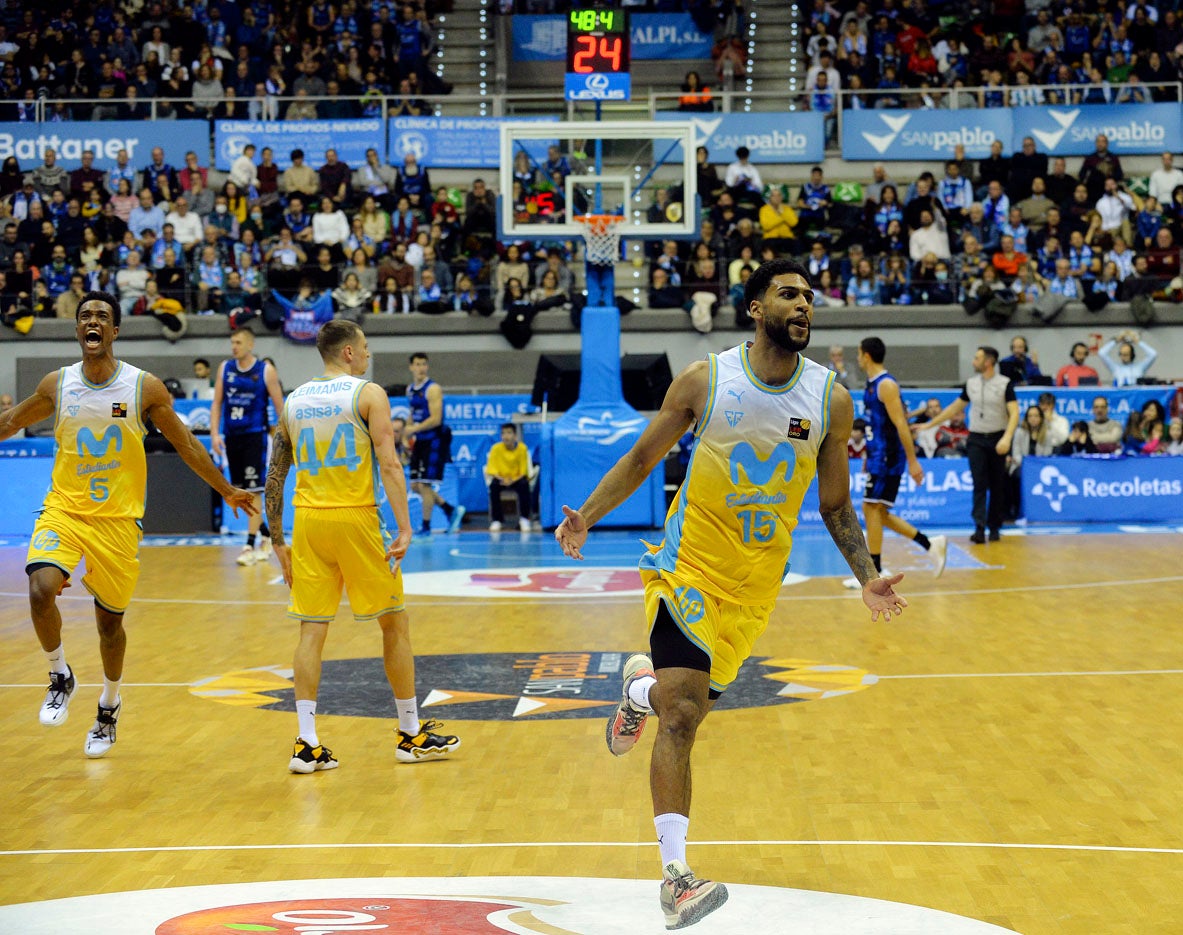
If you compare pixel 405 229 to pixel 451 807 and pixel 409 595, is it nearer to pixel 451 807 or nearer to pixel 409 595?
pixel 409 595

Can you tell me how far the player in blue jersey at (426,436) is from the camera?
56.0ft

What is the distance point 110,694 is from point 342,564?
1373 mm

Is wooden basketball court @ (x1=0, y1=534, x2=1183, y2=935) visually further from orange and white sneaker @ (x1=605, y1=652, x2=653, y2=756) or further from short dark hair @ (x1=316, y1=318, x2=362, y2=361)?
short dark hair @ (x1=316, y1=318, x2=362, y2=361)

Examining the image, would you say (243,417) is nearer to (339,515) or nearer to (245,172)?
(339,515)

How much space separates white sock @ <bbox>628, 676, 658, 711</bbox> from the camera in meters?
4.96

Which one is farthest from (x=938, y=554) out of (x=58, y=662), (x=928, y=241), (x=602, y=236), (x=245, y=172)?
(x=245, y=172)

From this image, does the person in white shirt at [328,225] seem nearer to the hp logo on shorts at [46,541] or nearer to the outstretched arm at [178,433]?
the outstretched arm at [178,433]

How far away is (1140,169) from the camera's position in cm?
2461

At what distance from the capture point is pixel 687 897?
421cm

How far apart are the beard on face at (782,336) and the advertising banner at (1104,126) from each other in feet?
69.4

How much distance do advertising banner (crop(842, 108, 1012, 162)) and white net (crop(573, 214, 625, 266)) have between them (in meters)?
8.78

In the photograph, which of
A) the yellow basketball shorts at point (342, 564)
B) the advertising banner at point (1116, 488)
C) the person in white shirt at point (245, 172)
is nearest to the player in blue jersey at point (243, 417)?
the yellow basketball shorts at point (342, 564)

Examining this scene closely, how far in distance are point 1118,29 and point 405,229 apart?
13.4 metres

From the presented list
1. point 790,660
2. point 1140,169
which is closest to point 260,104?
point 1140,169
